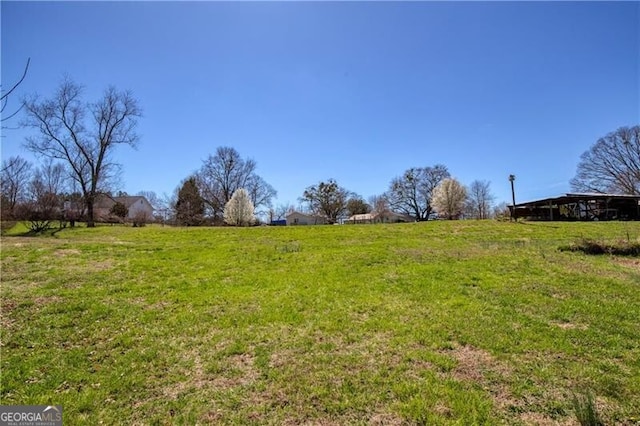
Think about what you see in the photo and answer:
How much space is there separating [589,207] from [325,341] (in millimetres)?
34445

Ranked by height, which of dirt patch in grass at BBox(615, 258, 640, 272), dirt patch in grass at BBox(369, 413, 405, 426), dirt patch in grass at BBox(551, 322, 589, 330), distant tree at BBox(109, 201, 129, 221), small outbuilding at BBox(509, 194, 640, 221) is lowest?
dirt patch in grass at BBox(369, 413, 405, 426)

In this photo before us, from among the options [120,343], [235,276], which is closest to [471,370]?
[120,343]

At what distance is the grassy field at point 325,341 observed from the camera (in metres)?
3.57

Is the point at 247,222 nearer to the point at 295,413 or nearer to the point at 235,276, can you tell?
the point at 235,276

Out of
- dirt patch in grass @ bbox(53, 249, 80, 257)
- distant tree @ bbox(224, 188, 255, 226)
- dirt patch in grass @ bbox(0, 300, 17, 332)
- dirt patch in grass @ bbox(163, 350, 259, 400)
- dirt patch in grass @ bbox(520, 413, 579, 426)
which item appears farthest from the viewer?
distant tree @ bbox(224, 188, 255, 226)

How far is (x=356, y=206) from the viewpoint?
61250 mm

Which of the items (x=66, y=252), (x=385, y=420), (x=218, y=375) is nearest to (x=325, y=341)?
(x=218, y=375)

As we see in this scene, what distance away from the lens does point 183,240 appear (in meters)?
16.4

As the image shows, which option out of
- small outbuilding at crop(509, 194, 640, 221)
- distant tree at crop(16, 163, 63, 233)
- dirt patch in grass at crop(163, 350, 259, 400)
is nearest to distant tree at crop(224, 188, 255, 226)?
distant tree at crop(16, 163, 63, 233)

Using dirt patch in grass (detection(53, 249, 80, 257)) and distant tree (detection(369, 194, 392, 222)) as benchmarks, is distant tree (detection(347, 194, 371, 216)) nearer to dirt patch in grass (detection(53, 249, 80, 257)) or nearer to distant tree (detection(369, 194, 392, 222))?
distant tree (detection(369, 194, 392, 222))

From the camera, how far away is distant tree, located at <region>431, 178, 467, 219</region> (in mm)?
44281

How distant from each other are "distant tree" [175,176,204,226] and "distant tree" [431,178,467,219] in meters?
31.6

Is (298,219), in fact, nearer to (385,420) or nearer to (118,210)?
(118,210)

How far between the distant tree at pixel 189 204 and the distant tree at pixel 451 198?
104ft
